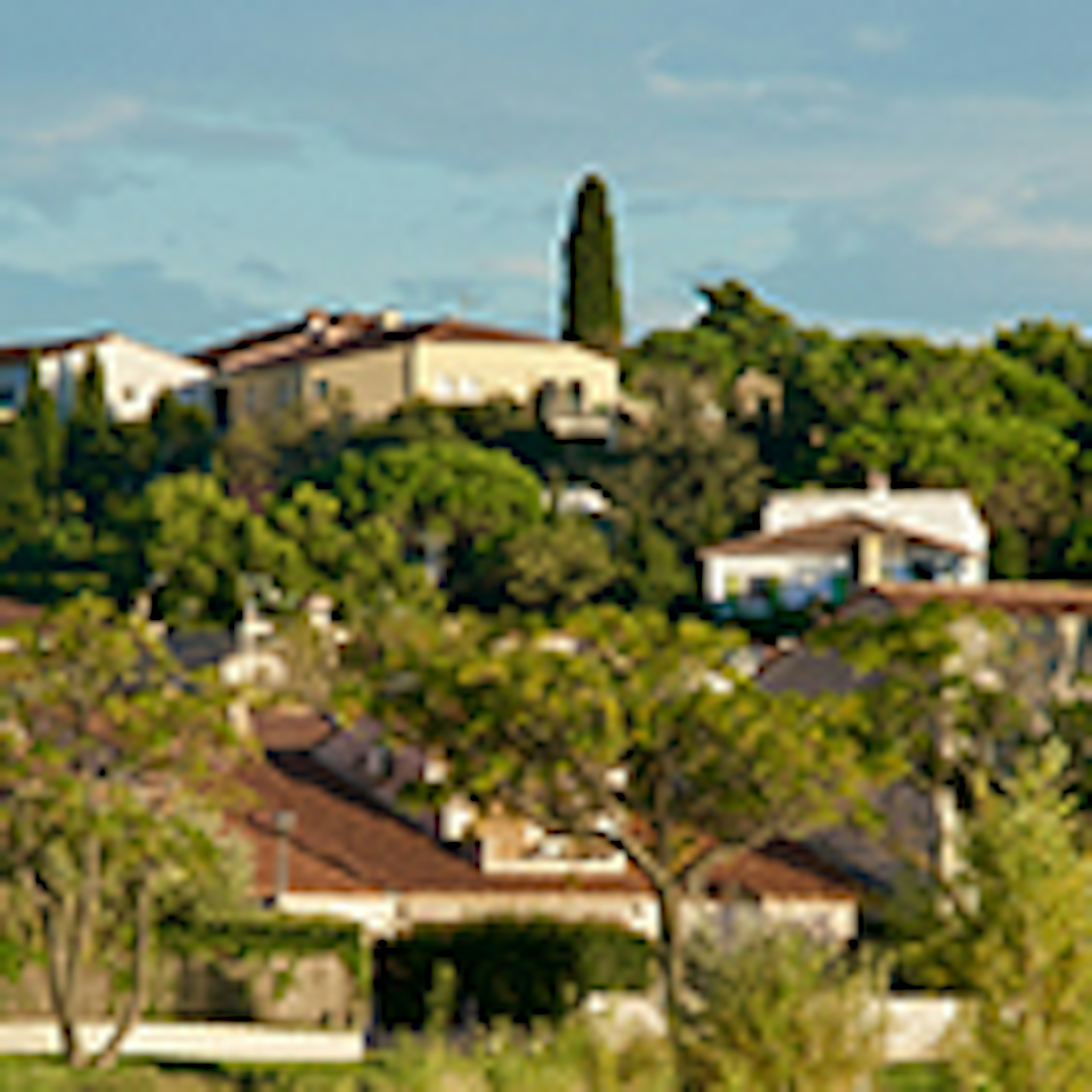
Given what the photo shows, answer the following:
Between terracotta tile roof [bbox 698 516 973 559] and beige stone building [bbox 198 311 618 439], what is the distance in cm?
2352

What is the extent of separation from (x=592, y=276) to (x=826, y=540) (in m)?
40.1

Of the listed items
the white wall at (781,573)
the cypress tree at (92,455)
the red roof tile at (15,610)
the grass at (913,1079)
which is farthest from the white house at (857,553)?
the grass at (913,1079)

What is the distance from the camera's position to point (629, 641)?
132 ft

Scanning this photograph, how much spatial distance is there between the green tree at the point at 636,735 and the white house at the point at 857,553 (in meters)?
63.4

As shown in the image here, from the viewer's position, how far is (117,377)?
14300 cm

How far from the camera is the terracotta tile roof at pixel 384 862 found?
171ft

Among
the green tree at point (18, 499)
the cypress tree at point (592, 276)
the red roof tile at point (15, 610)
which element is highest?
the cypress tree at point (592, 276)

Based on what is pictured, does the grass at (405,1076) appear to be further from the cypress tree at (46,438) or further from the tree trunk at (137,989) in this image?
the cypress tree at (46,438)

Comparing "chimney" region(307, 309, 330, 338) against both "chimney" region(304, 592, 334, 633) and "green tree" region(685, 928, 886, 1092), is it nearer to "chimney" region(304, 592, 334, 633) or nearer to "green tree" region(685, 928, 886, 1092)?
"chimney" region(304, 592, 334, 633)

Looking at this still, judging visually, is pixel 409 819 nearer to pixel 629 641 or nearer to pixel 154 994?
pixel 154 994

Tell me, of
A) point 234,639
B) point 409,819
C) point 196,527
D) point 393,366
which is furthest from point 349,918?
point 393,366

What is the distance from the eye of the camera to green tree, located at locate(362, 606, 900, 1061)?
39.1m

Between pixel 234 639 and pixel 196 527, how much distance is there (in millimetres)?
11861

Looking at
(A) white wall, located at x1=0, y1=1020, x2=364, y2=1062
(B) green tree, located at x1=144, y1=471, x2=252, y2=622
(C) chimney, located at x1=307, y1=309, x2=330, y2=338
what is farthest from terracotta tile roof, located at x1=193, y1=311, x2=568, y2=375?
(A) white wall, located at x1=0, y1=1020, x2=364, y2=1062
